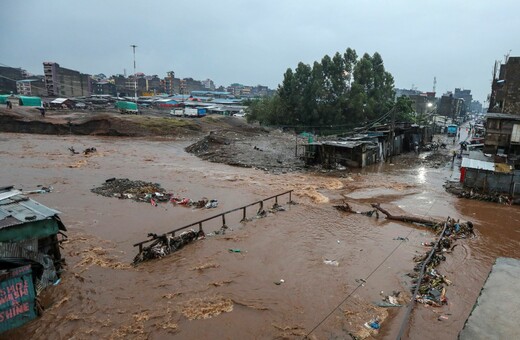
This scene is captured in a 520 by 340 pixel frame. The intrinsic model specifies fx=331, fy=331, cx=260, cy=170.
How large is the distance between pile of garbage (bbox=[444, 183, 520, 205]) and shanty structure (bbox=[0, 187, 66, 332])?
899 inches

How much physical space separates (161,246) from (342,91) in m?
48.0

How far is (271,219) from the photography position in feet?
54.9

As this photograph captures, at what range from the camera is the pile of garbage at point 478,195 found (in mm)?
20422

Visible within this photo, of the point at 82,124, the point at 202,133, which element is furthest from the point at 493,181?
the point at 82,124

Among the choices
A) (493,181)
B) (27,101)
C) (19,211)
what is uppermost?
(27,101)

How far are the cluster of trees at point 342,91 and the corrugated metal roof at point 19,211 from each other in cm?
4603

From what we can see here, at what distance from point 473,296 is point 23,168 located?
3074 cm

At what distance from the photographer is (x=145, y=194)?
19.8m

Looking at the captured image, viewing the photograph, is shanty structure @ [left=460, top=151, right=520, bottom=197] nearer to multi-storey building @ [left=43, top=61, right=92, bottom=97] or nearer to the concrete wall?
the concrete wall

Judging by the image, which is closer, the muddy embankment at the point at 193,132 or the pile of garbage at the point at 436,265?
the pile of garbage at the point at 436,265

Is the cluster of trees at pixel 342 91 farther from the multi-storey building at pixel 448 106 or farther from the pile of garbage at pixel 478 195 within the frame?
the multi-storey building at pixel 448 106

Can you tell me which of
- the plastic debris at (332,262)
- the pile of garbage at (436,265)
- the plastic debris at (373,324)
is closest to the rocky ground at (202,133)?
the pile of garbage at (436,265)

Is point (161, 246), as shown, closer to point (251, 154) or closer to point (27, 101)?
Result: point (251, 154)

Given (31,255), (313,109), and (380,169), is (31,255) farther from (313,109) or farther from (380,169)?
Answer: (313,109)
